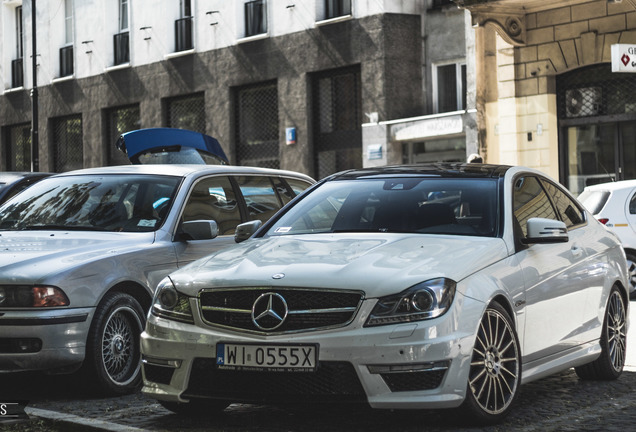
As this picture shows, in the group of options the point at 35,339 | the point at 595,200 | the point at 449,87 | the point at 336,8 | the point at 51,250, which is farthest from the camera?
the point at 336,8

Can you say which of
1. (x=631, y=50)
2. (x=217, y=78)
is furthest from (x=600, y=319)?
(x=217, y=78)

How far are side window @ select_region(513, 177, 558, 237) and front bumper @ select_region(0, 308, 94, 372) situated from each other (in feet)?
9.88

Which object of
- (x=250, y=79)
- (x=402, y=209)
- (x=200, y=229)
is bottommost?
(x=200, y=229)

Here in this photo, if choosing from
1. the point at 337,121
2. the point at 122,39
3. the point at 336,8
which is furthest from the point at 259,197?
the point at 122,39

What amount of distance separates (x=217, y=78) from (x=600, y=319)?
23.1m

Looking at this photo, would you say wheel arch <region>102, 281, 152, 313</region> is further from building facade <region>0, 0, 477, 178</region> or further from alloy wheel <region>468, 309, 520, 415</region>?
building facade <region>0, 0, 477, 178</region>

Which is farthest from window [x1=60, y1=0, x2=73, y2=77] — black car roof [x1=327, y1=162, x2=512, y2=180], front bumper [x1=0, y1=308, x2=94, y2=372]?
front bumper [x1=0, y1=308, x2=94, y2=372]

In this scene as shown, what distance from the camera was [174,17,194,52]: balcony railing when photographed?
104ft

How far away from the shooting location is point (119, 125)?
3459 cm

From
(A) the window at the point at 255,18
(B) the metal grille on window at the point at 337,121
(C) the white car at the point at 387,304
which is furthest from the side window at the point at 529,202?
(A) the window at the point at 255,18

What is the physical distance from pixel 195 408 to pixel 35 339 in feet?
4.44

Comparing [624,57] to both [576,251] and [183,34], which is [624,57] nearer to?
[576,251]

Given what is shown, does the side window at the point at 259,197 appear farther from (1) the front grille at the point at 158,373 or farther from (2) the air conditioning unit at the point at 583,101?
(2) the air conditioning unit at the point at 583,101

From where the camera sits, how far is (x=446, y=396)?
602 centimetres
